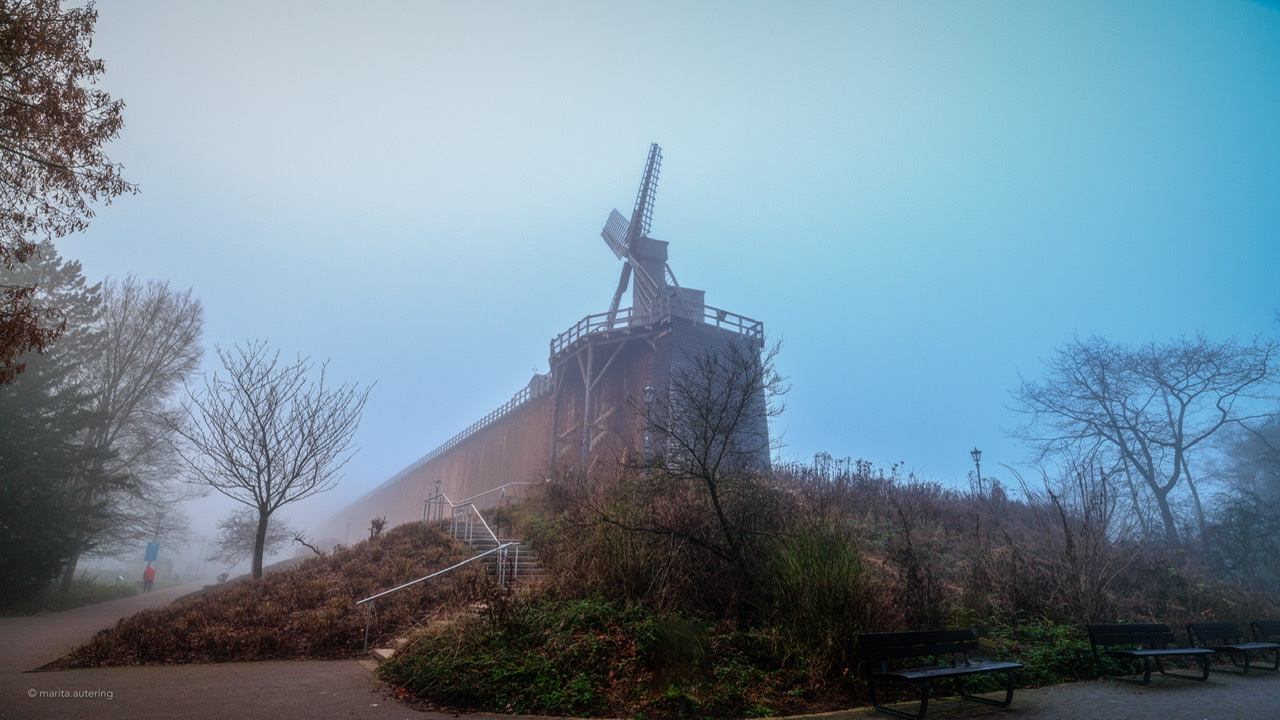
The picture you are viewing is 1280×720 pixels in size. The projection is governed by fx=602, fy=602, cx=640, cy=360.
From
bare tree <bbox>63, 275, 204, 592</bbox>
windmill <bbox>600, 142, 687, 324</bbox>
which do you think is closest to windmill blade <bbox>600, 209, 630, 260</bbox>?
windmill <bbox>600, 142, 687, 324</bbox>

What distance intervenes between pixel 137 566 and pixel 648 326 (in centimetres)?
6946

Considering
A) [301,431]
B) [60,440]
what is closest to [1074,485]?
[301,431]

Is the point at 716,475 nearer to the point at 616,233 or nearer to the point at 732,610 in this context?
the point at 732,610

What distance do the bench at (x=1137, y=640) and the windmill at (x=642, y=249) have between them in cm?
2127

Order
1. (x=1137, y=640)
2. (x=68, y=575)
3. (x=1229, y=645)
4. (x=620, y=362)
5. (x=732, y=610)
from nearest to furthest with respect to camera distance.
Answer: (x=732, y=610) < (x=1137, y=640) < (x=1229, y=645) < (x=68, y=575) < (x=620, y=362)

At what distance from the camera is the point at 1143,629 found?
305 inches

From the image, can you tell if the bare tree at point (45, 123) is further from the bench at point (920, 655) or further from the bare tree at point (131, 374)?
the bare tree at point (131, 374)

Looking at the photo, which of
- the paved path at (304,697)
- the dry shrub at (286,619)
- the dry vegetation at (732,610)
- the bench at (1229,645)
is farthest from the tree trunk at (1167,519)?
the dry shrub at (286,619)

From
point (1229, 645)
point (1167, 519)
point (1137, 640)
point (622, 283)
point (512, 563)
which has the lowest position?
point (1229, 645)

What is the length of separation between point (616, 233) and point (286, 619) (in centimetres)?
2678

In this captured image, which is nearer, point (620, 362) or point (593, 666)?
point (593, 666)

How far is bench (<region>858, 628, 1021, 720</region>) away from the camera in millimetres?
5350

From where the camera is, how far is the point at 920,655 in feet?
18.7

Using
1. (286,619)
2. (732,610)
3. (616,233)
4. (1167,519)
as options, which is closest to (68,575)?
(286,619)
